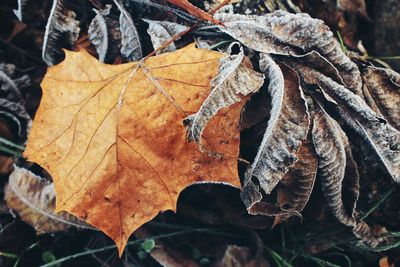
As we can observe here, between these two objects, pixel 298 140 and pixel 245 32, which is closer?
pixel 298 140

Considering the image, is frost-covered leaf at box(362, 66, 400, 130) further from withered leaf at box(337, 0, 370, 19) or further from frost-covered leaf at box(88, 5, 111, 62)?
frost-covered leaf at box(88, 5, 111, 62)

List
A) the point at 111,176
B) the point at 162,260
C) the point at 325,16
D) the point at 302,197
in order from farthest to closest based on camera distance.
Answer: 1. the point at 325,16
2. the point at 162,260
3. the point at 302,197
4. the point at 111,176

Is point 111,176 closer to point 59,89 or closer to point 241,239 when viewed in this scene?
point 59,89

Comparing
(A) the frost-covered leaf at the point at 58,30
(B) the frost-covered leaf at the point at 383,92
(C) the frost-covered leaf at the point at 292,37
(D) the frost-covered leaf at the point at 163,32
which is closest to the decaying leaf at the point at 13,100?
(A) the frost-covered leaf at the point at 58,30

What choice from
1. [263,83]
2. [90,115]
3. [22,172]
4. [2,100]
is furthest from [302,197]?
[2,100]

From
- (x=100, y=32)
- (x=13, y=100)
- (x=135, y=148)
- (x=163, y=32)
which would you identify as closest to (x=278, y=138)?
(x=135, y=148)

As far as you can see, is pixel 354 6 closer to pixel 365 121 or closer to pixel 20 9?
pixel 365 121

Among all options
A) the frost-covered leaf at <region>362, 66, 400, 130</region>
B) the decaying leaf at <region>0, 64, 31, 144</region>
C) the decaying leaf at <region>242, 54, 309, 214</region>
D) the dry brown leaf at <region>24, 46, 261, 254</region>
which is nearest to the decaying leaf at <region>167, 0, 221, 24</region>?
the dry brown leaf at <region>24, 46, 261, 254</region>
